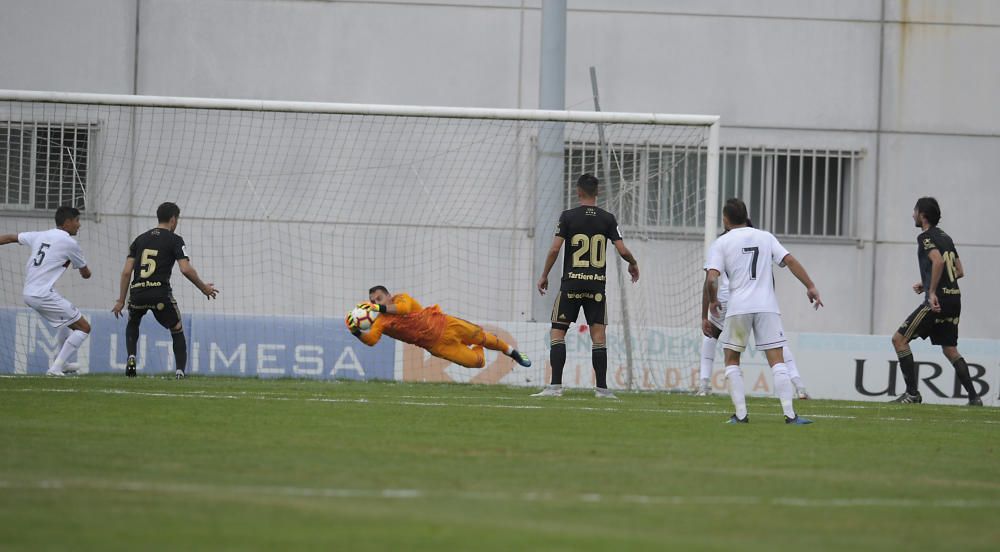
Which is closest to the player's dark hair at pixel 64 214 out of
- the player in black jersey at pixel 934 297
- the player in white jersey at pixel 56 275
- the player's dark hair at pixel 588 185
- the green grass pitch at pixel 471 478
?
the player in white jersey at pixel 56 275

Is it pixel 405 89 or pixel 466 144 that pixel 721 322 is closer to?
pixel 466 144

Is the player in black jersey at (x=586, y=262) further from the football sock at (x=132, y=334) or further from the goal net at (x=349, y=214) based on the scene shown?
the football sock at (x=132, y=334)

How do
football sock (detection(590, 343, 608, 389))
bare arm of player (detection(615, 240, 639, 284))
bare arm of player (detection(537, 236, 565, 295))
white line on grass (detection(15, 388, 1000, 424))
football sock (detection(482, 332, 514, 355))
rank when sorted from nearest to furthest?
white line on grass (detection(15, 388, 1000, 424)), bare arm of player (detection(615, 240, 639, 284)), bare arm of player (detection(537, 236, 565, 295)), football sock (detection(590, 343, 608, 389)), football sock (detection(482, 332, 514, 355))

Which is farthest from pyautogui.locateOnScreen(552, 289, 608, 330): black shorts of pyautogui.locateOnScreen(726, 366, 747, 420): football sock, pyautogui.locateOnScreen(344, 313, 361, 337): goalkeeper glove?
pyautogui.locateOnScreen(726, 366, 747, 420): football sock

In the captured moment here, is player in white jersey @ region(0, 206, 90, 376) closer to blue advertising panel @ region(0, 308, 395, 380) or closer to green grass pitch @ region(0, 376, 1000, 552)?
blue advertising panel @ region(0, 308, 395, 380)

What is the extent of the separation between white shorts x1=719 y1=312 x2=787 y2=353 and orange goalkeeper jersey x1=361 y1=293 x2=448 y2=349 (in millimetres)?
4367

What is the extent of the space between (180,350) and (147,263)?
1144 mm

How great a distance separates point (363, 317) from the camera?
14.4 meters

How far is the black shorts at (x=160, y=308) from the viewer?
16.0m

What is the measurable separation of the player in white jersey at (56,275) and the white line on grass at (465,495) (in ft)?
31.3

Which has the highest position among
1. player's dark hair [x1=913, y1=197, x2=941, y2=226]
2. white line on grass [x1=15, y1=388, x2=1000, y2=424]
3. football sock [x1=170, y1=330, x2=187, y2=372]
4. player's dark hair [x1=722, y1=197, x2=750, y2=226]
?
player's dark hair [x1=913, y1=197, x2=941, y2=226]

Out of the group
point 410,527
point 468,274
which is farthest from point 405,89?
point 410,527

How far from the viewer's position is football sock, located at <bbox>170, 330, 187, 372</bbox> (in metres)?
16.4

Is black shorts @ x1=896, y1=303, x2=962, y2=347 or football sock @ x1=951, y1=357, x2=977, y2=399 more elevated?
black shorts @ x1=896, y1=303, x2=962, y2=347
